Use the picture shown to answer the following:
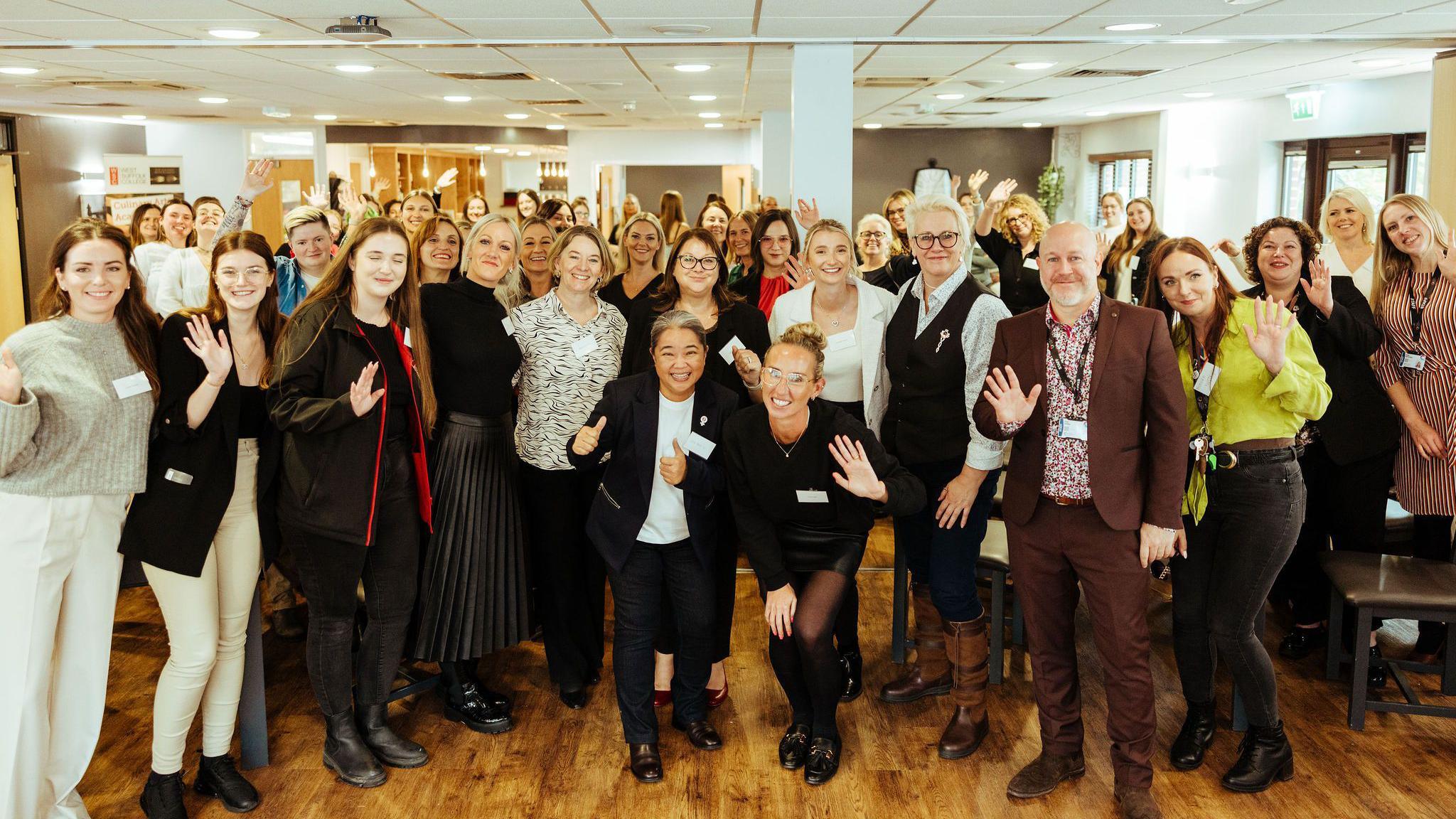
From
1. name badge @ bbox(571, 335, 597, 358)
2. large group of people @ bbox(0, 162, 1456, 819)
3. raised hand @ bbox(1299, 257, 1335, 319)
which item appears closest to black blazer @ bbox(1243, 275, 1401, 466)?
large group of people @ bbox(0, 162, 1456, 819)

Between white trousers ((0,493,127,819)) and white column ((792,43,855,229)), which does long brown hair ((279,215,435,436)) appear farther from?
white column ((792,43,855,229))

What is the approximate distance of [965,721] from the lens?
3512 mm

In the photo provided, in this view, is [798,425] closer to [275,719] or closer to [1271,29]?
[275,719]

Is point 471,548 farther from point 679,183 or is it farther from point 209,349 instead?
point 679,183

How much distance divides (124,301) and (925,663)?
2.87 meters

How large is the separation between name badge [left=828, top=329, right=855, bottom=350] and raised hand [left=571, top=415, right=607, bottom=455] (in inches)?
35.5

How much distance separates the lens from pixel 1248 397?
3143mm

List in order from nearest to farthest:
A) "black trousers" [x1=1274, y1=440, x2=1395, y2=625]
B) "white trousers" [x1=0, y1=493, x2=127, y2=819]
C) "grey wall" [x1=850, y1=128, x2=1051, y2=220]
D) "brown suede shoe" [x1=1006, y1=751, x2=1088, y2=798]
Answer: "white trousers" [x1=0, y1=493, x2=127, y2=819]
"brown suede shoe" [x1=1006, y1=751, x2=1088, y2=798]
"black trousers" [x1=1274, y1=440, x2=1395, y2=625]
"grey wall" [x1=850, y1=128, x2=1051, y2=220]

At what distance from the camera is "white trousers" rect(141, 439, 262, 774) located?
2955mm

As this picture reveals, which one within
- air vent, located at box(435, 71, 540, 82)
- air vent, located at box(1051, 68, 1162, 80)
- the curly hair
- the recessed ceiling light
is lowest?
the curly hair

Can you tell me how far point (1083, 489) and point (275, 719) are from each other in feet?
9.35

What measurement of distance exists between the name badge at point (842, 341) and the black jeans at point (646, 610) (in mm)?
891

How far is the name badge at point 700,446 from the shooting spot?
A: 329 cm

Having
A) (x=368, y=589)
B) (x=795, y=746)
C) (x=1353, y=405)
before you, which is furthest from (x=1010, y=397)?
(x=368, y=589)
